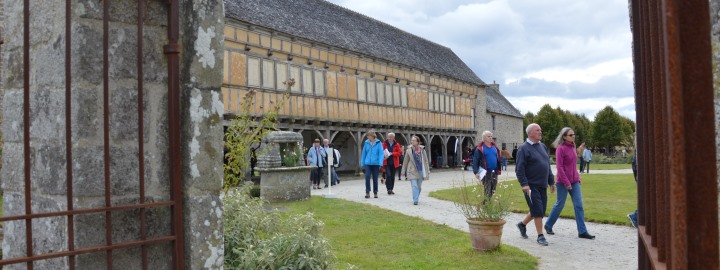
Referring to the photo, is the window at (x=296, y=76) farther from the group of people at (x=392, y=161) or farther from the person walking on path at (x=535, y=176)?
the person walking on path at (x=535, y=176)

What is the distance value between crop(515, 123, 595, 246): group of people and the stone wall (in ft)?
15.1

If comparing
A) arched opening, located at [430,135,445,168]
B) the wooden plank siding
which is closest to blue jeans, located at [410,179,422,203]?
the wooden plank siding

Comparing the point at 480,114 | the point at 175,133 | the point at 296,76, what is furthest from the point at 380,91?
the point at 175,133

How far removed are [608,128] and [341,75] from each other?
43.8 metres

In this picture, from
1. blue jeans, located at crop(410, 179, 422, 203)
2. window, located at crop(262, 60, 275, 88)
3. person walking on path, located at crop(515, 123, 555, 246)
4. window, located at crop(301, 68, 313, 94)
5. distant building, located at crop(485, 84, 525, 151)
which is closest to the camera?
person walking on path, located at crop(515, 123, 555, 246)

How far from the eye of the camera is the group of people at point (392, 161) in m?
10.5

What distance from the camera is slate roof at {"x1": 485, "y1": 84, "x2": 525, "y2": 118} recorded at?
3881 cm

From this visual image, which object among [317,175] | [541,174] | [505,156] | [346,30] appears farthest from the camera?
[346,30]

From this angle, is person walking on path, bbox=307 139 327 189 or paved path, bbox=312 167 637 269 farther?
person walking on path, bbox=307 139 327 189

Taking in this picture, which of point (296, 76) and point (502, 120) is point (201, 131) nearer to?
point (296, 76)

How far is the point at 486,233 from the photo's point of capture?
5746 mm

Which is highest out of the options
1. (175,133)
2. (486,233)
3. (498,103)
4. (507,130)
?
(498,103)

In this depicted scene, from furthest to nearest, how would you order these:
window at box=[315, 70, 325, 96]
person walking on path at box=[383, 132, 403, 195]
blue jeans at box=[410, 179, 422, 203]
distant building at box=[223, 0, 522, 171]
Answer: window at box=[315, 70, 325, 96] → distant building at box=[223, 0, 522, 171] → person walking on path at box=[383, 132, 403, 195] → blue jeans at box=[410, 179, 422, 203]

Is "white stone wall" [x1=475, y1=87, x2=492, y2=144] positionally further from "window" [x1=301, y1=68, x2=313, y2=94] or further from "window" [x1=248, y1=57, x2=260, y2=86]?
"window" [x1=248, y1=57, x2=260, y2=86]
